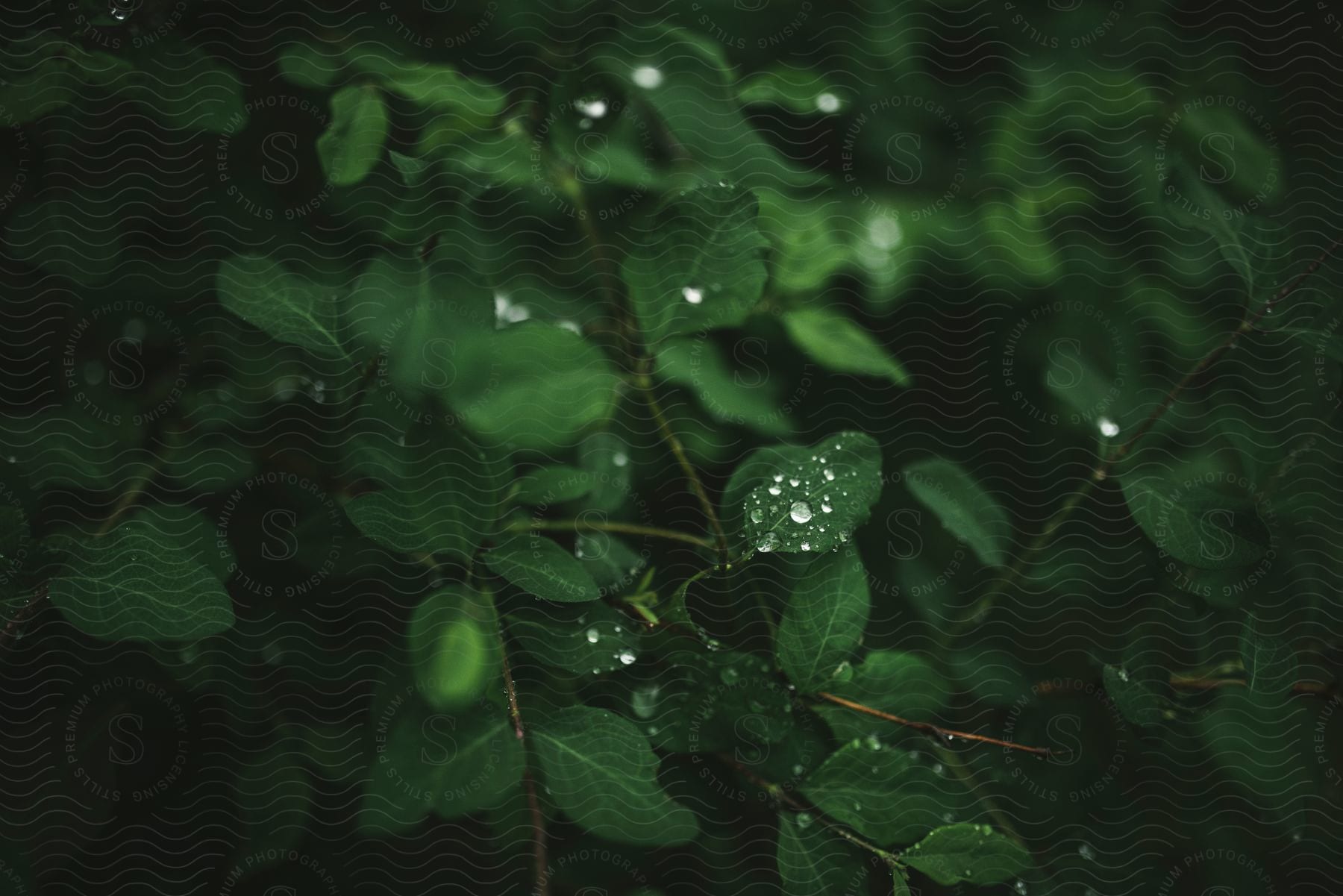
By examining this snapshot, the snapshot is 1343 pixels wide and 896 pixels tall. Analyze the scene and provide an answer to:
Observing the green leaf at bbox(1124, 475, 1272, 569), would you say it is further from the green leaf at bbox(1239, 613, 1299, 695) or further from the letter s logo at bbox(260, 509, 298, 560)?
the letter s logo at bbox(260, 509, 298, 560)

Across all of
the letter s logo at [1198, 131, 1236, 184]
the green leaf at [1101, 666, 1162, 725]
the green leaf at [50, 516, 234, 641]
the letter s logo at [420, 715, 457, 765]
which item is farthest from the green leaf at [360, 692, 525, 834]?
the letter s logo at [1198, 131, 1236, 184]

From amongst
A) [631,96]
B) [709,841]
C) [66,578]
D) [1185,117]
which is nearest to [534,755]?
[709,841]

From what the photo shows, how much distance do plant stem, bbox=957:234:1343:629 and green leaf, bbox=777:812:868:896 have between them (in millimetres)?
139

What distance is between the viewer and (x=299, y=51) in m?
0.57

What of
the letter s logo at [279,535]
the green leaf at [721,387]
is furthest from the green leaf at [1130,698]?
the letter s logo at [279,535]

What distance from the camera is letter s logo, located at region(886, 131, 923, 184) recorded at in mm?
594

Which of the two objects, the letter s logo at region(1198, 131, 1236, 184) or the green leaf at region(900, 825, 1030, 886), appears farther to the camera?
the letter s logo at region(1198, 131, 1236, 184)

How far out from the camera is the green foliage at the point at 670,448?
1.68 ft

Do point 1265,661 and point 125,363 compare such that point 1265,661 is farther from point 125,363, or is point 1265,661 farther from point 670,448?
point 125,363

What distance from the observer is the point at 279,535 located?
53 centimetres

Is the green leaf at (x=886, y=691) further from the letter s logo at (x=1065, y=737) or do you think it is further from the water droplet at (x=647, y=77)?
the water droplet at (x=647, y=77)

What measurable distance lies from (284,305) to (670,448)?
0.22 m

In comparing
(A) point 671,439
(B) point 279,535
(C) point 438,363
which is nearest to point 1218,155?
(A) point 671,439

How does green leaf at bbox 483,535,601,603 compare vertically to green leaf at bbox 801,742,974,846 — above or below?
above
